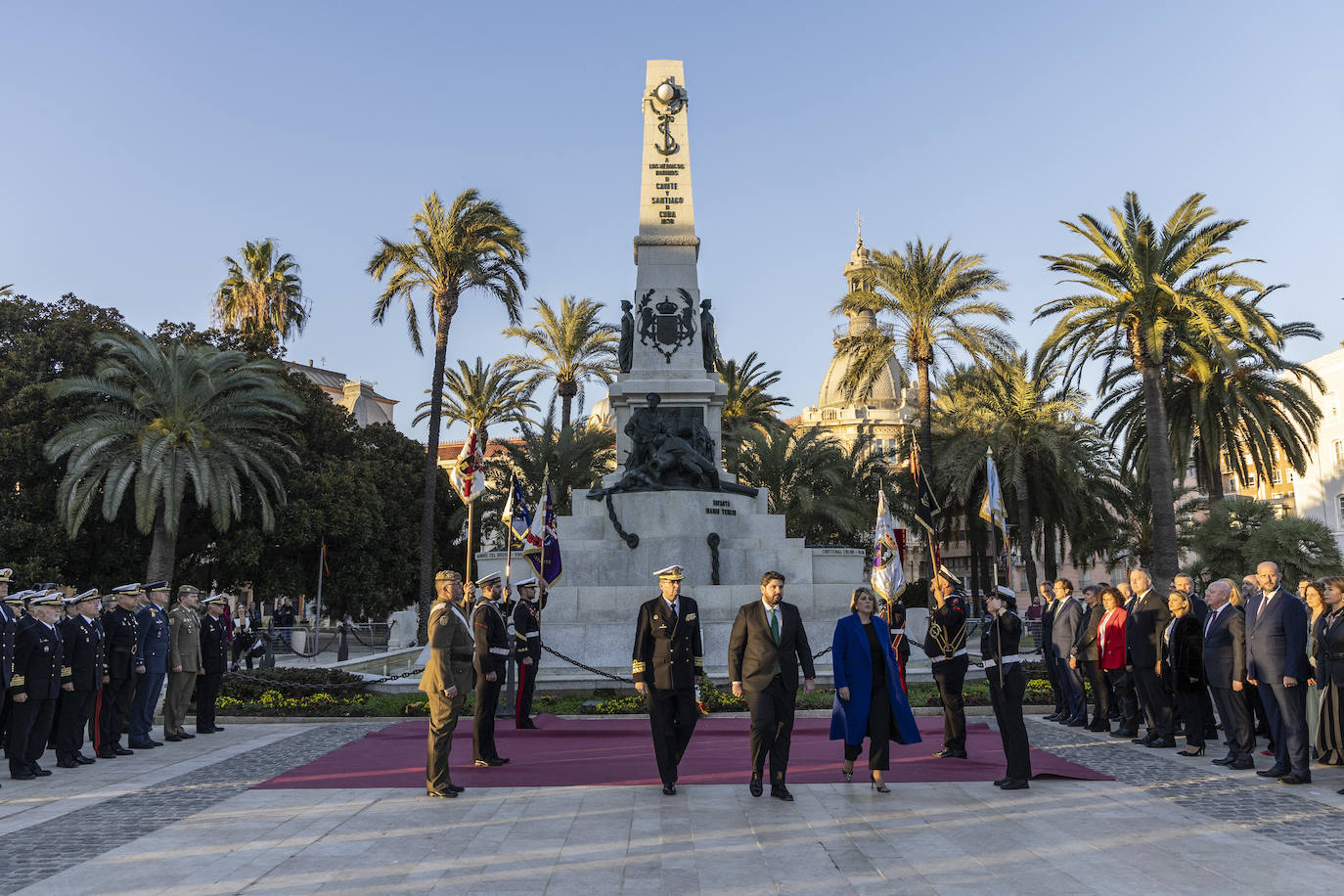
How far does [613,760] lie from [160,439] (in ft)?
66.6

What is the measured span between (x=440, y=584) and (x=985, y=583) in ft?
125

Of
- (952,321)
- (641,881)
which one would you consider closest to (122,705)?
(641,881)

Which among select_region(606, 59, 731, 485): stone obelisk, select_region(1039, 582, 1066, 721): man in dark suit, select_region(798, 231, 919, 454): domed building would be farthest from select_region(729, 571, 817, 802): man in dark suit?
select_region(798, 231, 919, 454): domed building

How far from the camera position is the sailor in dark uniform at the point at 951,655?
9.52 meters

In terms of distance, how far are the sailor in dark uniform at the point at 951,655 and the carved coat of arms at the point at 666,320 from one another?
11.8 m

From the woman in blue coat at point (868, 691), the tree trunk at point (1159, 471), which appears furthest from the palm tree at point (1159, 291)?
the woman in blue coat at point (868, 691)

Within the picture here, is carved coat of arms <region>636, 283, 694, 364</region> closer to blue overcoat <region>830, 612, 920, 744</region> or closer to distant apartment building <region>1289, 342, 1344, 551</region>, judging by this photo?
blue overcoat <region>830, 612, 920, 744</region>

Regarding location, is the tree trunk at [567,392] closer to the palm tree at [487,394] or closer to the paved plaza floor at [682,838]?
the palm tree at [487,394]

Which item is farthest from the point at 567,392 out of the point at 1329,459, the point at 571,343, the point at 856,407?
the point at 856,407

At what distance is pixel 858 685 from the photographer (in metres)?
8.31

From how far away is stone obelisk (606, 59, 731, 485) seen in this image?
2039 cm

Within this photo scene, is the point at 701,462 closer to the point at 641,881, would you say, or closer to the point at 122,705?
the point at 122,705

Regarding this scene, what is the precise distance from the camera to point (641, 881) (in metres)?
5.56

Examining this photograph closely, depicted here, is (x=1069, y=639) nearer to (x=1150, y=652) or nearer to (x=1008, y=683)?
(x=1150, y=652)
